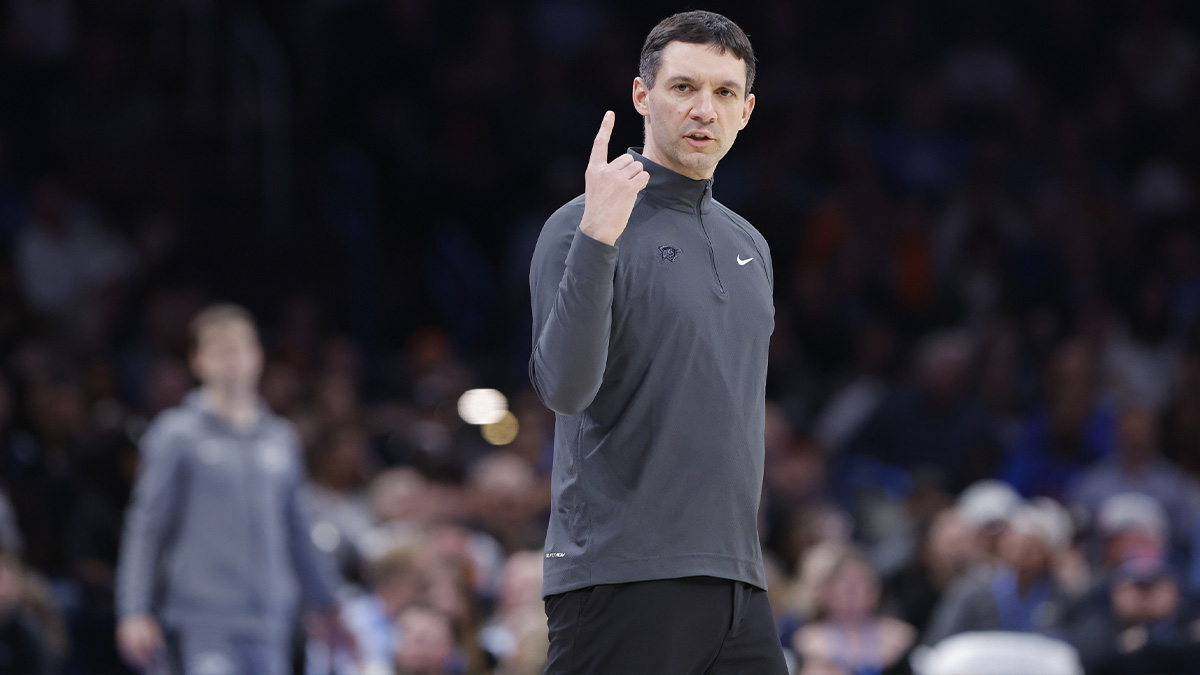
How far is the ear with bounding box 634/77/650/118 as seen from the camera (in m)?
3.03

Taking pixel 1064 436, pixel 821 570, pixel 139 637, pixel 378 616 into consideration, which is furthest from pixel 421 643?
pixel 1064 436

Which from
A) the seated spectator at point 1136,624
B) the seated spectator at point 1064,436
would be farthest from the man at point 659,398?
the seated spectator at point 1064,436

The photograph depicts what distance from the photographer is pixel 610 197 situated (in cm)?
275

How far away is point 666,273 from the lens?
2891 mm

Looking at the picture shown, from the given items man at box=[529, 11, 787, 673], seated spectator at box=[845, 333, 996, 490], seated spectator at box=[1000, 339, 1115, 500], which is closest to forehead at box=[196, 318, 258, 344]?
man at box=[529, 11, 787, 673]

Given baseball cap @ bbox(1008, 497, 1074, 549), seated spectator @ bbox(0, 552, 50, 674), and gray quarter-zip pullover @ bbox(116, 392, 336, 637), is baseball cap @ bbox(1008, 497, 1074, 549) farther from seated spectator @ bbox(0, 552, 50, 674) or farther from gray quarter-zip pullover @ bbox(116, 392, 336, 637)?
seated spectator @ bbox(0, 552, 50, 674)

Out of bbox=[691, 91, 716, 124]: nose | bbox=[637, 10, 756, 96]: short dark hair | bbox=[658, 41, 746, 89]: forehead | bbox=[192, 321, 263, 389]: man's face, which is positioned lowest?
bbox=[192, 321, 263, 389]: man's face

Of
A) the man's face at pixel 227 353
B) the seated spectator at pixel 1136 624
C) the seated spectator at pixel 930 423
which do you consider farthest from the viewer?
the seated spectator at pixel 930 423

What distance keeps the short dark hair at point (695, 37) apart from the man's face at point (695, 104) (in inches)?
0.5

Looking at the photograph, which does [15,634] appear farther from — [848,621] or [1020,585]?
[1020,585]

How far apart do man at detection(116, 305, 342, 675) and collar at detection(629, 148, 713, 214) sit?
3422 millimetres

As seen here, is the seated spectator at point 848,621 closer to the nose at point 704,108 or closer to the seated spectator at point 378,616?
the seated spectator at point 378,616

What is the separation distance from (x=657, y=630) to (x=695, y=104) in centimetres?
98

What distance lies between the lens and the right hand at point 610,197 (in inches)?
108
